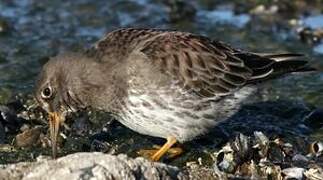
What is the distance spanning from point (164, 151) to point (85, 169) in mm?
2811

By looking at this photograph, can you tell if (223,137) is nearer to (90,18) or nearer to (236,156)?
(236,156)


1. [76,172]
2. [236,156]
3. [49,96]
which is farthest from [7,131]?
[76,172]

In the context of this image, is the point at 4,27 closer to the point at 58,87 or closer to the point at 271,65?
the point at 58,87

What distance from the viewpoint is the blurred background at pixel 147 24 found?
46.8ft

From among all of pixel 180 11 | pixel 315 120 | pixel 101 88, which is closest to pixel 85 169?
pixel 101 88

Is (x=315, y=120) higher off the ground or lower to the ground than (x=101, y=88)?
lower

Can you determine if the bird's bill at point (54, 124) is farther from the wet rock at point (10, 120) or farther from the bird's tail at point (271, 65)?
the bird's tail at point (271, 65)

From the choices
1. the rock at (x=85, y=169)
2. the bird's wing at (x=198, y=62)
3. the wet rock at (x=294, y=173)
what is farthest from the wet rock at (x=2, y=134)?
the wet rock at (x=294, y=173)

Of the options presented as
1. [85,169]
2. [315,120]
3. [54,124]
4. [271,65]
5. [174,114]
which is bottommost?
[315,120]

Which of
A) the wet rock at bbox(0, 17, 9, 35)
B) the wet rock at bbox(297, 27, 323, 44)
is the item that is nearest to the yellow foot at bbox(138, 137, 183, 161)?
the wet rock at bbox(297, 27, 323, 44)

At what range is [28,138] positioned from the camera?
10.9 metres

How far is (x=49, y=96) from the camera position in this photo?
34.1ft

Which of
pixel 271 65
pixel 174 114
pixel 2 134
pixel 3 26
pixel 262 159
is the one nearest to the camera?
pixel 174 114

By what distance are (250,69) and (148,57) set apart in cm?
136
